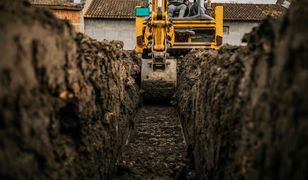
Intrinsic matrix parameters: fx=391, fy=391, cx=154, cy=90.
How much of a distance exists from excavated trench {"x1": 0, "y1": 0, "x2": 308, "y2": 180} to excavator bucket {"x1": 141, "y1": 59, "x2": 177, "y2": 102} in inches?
→ 182

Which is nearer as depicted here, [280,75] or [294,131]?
[294,131]

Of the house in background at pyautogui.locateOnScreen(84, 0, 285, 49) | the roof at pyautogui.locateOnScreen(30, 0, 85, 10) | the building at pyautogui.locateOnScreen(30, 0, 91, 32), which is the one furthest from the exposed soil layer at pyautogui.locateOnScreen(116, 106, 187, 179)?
the house in background at pyautogui.locateOnScreen(84, 0, 285, 49)

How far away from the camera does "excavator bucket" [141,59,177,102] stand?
9.70 meters

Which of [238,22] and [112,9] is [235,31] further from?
[112,9]

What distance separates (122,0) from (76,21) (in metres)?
8.38

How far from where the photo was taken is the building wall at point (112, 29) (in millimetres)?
26078

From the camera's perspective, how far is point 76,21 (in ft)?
72.3

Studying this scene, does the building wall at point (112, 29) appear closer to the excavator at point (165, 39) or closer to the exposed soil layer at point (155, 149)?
the excavator at point (165, 39)

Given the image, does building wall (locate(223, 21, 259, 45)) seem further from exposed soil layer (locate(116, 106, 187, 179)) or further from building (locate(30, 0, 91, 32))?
exposed soil layer (locate(116, 106, 187, 179))

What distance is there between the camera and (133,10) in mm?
27156

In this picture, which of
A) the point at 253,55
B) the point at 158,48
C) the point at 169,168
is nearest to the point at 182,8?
the point at 158,48

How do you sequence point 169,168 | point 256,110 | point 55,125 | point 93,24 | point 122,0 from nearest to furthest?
point 256,110
point 55,125
point 169,168
point 93,24
point 122,0

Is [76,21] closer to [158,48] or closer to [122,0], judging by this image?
[122,0]

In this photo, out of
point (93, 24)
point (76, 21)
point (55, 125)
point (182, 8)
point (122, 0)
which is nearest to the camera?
point (55, 125)
